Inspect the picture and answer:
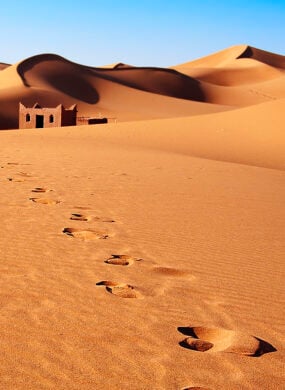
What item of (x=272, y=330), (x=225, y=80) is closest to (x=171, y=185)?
(x=272, y=330)

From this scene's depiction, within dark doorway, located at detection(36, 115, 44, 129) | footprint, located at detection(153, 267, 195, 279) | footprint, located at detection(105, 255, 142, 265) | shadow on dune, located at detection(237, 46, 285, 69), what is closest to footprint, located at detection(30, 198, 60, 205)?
footprint, located at detection(105, 255, 142, 265)

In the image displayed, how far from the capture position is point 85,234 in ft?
18.6

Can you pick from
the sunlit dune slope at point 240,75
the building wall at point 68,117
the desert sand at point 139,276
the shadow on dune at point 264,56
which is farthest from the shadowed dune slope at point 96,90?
the desert sand at point 139,276

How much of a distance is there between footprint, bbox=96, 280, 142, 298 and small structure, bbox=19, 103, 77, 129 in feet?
112

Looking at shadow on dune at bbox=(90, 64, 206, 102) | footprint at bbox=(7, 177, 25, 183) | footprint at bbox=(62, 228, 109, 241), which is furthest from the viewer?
shadow on dune at bbox=(90, 64, 206, 102)

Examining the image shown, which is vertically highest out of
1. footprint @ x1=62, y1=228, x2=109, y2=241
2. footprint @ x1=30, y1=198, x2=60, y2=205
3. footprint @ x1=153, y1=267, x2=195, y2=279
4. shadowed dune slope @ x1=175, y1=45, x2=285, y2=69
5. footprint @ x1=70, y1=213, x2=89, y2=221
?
shadowed dune slope @ x1=175, y1=45, x2=285, y2=69

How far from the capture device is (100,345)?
9.78ft

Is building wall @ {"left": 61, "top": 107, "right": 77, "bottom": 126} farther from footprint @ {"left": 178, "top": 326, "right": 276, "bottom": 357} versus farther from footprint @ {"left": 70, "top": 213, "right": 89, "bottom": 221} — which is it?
footprint @ {"left": 178, "top": 326, "right": 276, "bottom": 357}

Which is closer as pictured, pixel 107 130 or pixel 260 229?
pixel 260 229

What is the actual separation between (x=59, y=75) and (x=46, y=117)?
4013 centimetres

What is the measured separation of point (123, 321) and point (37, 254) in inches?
61.1

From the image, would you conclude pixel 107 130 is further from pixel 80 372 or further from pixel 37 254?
pixel 80 372

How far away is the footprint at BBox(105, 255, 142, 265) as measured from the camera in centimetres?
470

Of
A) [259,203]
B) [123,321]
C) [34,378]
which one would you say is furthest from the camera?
[259,203]
